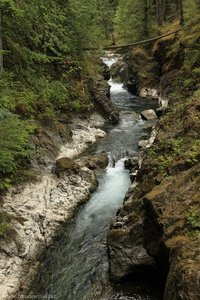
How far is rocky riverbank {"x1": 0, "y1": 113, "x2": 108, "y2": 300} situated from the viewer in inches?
341

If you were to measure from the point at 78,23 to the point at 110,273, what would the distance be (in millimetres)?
15806

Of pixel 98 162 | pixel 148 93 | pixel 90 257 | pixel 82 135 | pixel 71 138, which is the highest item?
pixel 148 93

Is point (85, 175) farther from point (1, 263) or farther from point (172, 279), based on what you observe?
point (172, 279)

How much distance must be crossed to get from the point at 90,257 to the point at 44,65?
12.4 metres

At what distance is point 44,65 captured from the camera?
1878 cm

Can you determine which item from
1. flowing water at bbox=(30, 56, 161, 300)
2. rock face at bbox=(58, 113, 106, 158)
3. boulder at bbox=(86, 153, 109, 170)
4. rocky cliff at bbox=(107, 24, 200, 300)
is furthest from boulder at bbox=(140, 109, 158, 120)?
rocky cliff at bbox=(107, 24, 200, 300)

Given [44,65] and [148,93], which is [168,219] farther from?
[148,93]

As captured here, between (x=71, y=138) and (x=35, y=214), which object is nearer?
(x=35, y=214)

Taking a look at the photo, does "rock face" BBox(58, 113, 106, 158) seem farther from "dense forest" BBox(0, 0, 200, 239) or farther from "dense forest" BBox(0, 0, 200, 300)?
"dense forest" BBox(0, 0, 200, 239)

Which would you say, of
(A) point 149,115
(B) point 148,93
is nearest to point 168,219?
(A) point 149,115

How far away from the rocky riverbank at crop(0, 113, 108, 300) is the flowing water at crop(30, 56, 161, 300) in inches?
13.1

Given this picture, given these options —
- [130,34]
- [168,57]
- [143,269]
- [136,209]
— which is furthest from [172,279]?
[130,34]

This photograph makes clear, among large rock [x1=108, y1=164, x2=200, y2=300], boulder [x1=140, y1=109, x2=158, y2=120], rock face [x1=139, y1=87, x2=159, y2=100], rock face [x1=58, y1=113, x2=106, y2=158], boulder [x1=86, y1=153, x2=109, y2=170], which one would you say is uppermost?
rock face [x1=139, y1=87, x2=159, y2=100]

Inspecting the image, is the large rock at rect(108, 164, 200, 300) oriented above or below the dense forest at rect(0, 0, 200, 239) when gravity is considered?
below
